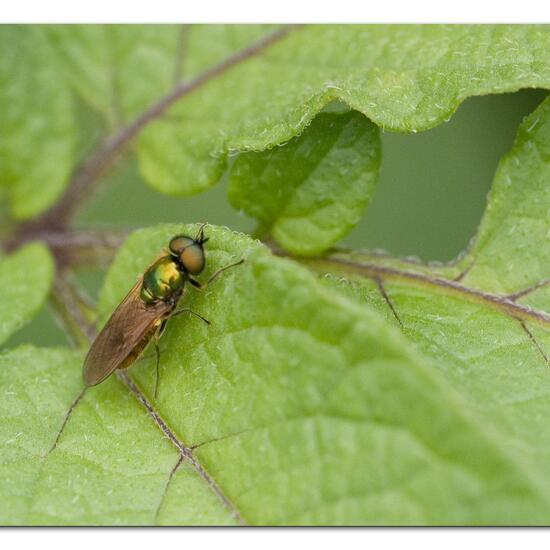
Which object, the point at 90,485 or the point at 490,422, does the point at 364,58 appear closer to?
the point at 490,422

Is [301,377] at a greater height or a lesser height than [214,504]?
greater

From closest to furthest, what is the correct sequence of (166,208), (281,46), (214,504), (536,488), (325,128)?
(536,488)
(214,504)
(325,128)
(281,46)
(166,208)

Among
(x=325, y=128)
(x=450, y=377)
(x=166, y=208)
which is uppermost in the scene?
(x=325, y=128)

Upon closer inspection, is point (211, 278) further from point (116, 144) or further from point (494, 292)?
point (116, 144)

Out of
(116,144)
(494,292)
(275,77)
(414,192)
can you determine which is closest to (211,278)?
(494,292)

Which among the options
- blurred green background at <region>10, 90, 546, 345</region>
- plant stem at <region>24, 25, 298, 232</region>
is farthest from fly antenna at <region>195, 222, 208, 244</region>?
blurred green background at <region>10, 90, 546, 345</region>

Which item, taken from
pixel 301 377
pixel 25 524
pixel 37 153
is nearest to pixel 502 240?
pixel 301 377

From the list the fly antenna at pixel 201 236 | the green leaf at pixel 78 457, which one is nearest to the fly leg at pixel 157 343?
the green leaf at pixel 78 457

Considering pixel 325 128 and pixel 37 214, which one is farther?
pixel 37 214
